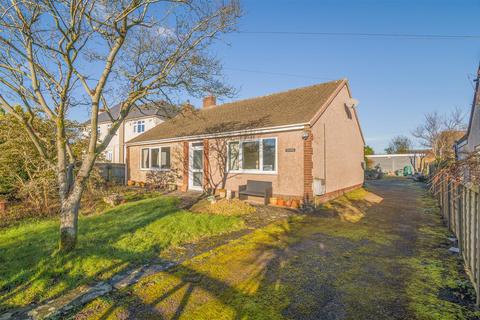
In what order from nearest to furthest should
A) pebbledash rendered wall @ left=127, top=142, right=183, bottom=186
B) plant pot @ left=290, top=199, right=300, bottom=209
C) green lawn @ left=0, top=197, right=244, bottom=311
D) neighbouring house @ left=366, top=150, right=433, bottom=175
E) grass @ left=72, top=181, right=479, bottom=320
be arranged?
grass @ left=72, top=181, right=479, bottom=320, green lawn @ left=0, top=197, right=244, bottom=311, plant pot @ left=290, top=199, right=300, bottom=209, pebbledash rendered wall @ left=127, top=142, right=183, bottom=186, neighbouring house @ left=366, top=150, right=433, bottom=175

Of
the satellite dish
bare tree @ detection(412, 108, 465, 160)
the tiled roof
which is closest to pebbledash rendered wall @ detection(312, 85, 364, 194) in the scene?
the satellite dish

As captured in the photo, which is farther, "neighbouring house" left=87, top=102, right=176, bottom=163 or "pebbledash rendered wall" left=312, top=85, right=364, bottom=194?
"neighbouring house" left=87, top=102, right=176, bottom=163

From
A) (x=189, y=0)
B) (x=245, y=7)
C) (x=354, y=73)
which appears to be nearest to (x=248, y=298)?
(x=189, y=0)

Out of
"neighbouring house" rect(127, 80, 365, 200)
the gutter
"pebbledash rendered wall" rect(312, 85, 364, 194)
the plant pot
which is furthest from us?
"pebbledash rendered wall" rect(312, 85, 364, 194)

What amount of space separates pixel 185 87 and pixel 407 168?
3494 cm

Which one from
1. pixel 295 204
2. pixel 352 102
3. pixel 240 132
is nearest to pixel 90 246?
pixel 295 204

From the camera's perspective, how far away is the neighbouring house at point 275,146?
32.1ft

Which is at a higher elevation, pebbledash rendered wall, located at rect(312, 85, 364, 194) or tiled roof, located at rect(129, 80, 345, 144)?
tiled roof, located at rect(129, 80, 345, 144)

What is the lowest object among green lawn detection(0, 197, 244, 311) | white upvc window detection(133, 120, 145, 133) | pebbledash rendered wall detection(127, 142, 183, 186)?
green lawn detection(0, 197, 244, 311)

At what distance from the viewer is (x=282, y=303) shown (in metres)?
3.23

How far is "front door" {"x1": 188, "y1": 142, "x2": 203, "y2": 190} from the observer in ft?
44.6

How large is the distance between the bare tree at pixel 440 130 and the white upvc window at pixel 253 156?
82.1ft

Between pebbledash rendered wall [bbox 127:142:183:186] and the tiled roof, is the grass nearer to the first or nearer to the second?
the tiled roof

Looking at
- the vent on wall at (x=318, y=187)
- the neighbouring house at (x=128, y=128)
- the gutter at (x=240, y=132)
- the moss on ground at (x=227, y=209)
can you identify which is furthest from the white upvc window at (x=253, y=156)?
the neighbouring house at (x=128, y=128)
